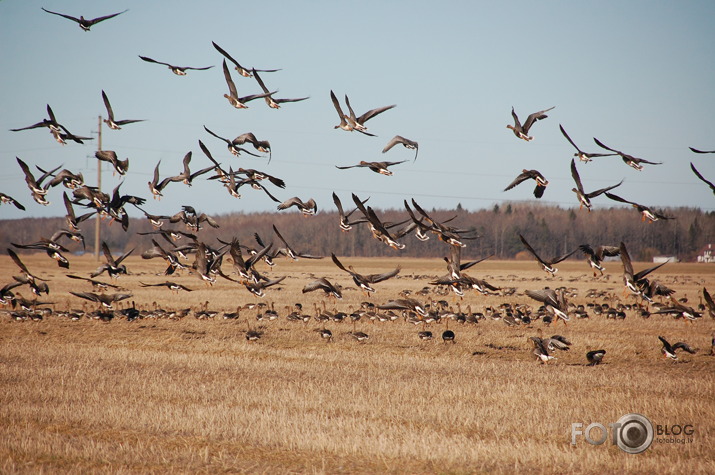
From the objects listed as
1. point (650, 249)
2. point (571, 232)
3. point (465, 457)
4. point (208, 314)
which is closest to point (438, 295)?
point (208, 314)

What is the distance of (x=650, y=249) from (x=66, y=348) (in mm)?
116370

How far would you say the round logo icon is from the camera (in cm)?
1020

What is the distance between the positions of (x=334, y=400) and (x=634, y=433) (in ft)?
17.8

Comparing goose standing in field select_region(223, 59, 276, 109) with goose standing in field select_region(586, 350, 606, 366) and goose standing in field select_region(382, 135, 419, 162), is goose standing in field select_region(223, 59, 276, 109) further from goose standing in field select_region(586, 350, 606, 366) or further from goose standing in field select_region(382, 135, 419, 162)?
goose standing in field select_region(586, 350, 606, 366)

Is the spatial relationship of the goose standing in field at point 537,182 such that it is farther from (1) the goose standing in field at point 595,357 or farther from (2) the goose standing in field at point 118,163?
(2) the goose standing in field at point 118,163

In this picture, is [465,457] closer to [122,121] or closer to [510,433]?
[510,433]

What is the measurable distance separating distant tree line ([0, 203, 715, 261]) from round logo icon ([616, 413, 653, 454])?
100484 mm

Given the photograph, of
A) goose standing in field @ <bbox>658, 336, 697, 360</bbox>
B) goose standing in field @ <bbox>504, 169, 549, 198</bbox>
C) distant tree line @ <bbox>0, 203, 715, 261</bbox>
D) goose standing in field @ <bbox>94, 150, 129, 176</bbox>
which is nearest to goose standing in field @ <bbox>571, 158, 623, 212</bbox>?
goose standing in field @ <bbox>504, 169, 549, 198</bbox>

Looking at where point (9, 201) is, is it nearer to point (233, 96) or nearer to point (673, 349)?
point (233, 96)

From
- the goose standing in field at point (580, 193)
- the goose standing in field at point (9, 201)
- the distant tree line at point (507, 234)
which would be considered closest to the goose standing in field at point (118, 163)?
the goose standing in field at point (9, 201)

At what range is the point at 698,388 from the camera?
13945 mm

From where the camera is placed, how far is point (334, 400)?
515 inches

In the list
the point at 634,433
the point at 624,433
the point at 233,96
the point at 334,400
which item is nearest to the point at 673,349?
the point at 634,433

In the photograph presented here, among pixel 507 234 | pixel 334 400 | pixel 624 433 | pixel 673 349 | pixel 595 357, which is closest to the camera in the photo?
pixel 624 433
